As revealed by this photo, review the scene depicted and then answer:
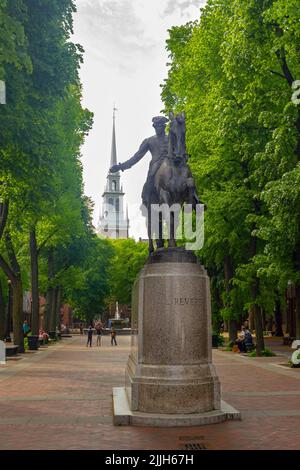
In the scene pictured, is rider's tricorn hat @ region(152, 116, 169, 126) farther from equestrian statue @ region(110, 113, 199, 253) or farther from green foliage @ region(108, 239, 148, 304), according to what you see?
green foliage @ region(108, 239, 148, 304)

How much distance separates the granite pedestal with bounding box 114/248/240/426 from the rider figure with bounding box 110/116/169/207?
1.79 m

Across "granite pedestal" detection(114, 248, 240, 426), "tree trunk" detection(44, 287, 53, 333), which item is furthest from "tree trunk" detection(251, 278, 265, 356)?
"tree trunk" detection(44, 287, 53, 333)

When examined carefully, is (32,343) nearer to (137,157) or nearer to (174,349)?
(137,157)

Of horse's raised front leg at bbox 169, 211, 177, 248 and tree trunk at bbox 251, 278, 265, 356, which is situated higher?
horse's raised front leg at bbox 169, 211, 177, 248

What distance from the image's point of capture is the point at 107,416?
1038 centimetres

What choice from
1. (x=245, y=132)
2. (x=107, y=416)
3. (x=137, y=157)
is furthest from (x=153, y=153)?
(x=245, y=132)

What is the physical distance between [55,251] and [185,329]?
36274 mm

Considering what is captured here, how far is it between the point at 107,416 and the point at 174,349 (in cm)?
176

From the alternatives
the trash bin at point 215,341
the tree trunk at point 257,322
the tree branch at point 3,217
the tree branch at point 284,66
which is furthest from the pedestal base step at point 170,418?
the trash bin at point 215,341

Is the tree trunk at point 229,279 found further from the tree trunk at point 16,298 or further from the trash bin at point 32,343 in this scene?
the tree trunk at point 16,298

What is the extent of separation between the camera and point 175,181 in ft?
37.2

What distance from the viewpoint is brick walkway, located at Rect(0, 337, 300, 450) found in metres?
8.10

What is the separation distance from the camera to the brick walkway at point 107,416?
810 centimetres

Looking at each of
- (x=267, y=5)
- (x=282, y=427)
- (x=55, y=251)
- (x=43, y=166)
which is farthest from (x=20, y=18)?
(x=55, y=251)
